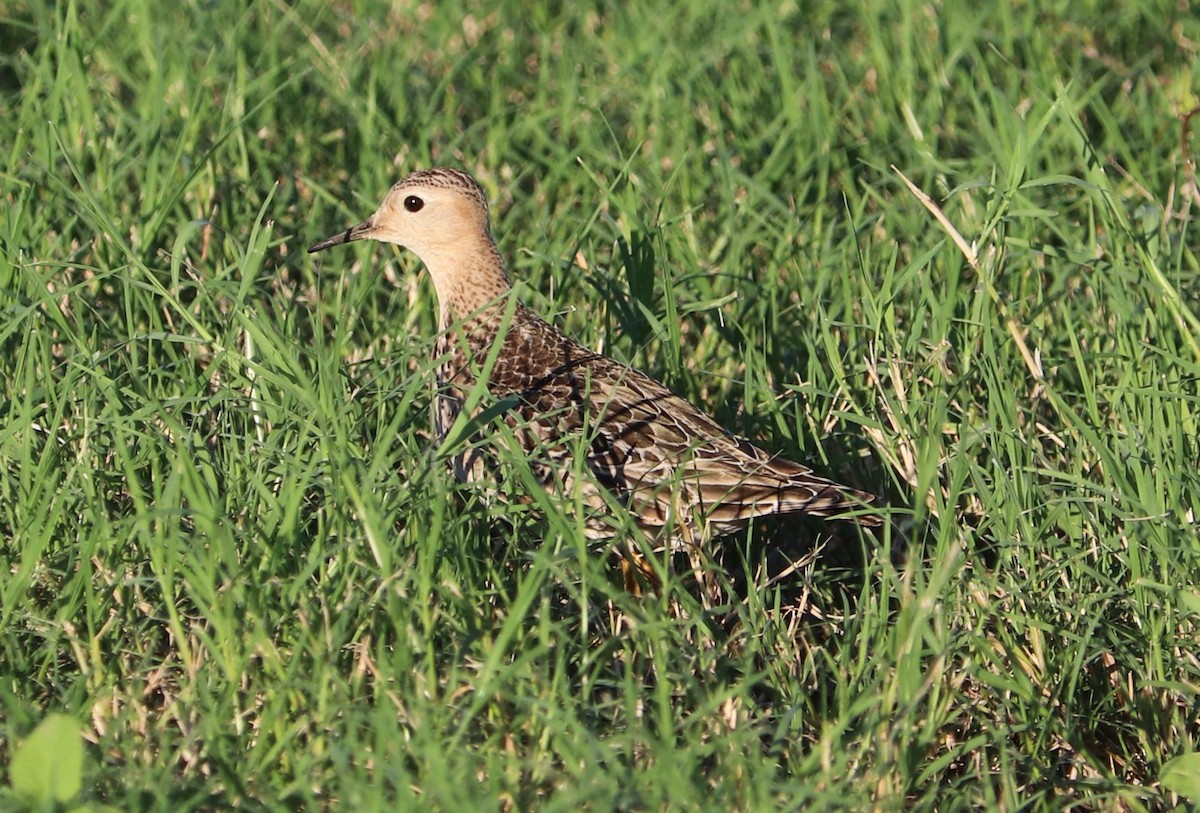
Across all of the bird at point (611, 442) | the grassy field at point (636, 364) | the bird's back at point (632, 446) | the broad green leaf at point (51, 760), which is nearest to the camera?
the broad green leaf at point (51, 760)

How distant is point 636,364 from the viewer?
19.2 ft

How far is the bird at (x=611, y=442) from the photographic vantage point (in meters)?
4.66

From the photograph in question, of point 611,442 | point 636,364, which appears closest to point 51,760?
point 611,442

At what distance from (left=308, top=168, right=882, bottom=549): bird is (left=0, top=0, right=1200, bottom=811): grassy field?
149 millimetres

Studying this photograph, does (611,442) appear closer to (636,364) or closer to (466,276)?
(636,364)

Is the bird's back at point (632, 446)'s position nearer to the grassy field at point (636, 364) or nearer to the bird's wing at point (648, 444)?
the bird's wing at point (648, 444)

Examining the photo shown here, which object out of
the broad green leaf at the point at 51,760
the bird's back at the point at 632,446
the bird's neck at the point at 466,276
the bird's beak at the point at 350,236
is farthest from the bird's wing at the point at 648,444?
the broad green leaf at the point at 51,760

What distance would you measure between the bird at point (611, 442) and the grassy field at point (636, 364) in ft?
0.49

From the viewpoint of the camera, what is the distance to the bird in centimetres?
466

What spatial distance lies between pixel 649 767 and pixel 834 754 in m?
0.43

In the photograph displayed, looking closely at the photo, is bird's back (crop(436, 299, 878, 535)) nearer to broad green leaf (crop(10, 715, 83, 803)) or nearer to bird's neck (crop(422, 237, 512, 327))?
bird's neck (crop(422, 237, 512, 327))

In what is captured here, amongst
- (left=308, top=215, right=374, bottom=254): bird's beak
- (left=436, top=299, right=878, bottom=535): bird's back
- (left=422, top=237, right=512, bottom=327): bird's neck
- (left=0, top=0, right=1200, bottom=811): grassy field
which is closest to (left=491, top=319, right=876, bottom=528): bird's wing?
(left=436, top=299, right=878, bottom=535): bird's back

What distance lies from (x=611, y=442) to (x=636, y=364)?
0.93 metres

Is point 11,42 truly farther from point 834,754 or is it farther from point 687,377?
point 834,754
